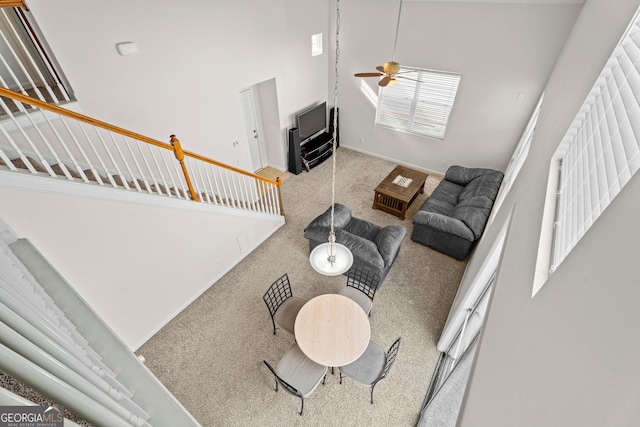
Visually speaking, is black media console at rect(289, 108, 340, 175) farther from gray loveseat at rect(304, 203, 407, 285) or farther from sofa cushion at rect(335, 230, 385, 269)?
sofa cushion at rect(335, 230, 385, 269)

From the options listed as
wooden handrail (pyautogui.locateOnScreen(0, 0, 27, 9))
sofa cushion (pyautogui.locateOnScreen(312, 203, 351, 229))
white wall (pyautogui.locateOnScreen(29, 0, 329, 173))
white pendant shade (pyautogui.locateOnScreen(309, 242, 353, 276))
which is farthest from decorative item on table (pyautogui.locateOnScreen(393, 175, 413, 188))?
wooden handrail (pyautogui.locateOnScreen(0, 0, 27, 9))

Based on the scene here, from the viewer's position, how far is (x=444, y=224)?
4844 mm

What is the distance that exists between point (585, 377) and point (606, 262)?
31 cm

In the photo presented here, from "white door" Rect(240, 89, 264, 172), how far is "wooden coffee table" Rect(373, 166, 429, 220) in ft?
10.3

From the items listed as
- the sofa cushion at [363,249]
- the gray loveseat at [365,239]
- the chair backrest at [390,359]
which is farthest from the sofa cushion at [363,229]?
the chair backrest at [390,359]

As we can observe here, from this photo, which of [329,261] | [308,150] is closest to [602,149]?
[329,261]

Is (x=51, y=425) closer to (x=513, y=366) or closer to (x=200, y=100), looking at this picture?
(x=513, y=366)

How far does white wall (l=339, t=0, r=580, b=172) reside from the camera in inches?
199

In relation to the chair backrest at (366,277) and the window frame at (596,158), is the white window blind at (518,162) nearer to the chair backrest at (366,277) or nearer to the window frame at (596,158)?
the chair backrest at (366,277)

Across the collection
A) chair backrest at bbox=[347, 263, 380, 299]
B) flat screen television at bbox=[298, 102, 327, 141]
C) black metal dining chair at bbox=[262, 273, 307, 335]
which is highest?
flat screen television at bbox=[298, 102, 327, 141]

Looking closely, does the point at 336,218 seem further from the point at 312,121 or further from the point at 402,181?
the point at 312,121

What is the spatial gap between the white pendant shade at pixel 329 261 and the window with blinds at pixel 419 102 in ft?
15.9

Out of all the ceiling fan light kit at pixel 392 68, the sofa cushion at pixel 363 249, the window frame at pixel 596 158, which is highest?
the window frame at pixel 596 158

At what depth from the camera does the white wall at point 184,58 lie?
3332 mm
